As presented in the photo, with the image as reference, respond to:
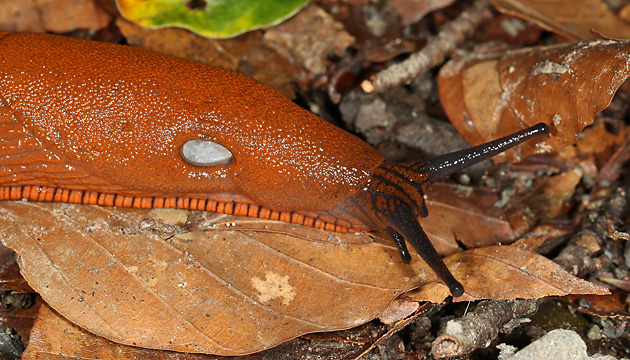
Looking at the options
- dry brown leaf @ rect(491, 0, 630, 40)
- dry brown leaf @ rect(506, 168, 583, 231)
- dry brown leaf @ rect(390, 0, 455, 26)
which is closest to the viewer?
dry brown leaf @ rect(506, 168, 583, 231)

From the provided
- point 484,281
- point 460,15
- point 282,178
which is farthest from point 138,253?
point 460,15

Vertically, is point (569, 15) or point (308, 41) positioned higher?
point (569, 15)

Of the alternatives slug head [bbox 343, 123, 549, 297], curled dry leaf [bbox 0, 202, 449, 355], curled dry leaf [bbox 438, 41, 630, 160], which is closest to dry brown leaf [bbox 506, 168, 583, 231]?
curled dry leaf [bbox 438, 41, 630, 160]

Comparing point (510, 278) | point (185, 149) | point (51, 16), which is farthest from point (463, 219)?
point (51, 16)

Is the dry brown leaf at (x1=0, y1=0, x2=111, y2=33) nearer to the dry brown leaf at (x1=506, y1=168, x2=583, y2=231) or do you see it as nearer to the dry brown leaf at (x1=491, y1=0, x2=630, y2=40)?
the dry brown leaf at (x1=491, y1=0, x2=630, y2=40)

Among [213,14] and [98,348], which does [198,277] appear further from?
[213,14]
